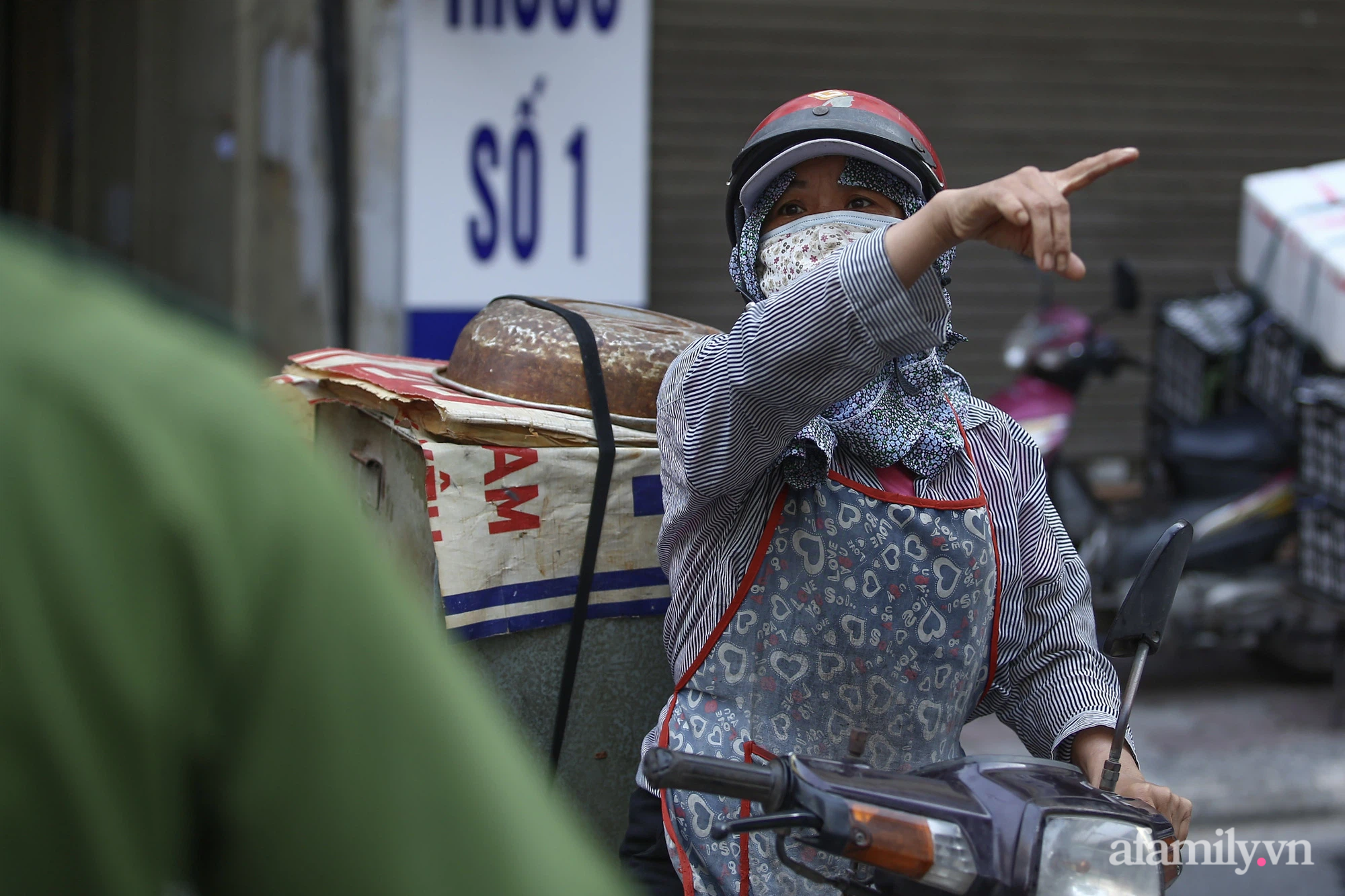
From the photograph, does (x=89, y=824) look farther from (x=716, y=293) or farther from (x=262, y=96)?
(x=262, y=96)

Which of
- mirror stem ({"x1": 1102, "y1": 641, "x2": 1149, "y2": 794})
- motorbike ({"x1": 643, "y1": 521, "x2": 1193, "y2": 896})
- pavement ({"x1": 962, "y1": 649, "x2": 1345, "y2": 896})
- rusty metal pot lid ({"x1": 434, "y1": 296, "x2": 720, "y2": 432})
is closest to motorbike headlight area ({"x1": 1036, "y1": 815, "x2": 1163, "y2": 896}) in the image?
motorbike ({"x1": 643, "y1": 521, "x2": 1193, "y2": 896})

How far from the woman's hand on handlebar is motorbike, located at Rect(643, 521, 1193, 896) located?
492mm

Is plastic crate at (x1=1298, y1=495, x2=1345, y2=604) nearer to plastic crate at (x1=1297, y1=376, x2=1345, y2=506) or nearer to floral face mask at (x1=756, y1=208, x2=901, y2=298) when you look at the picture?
plastic crate at (x1=1297, y1=376, x2=1345, y2=506)

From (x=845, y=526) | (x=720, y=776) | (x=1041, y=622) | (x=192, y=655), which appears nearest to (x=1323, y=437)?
(x=1041, y=622)

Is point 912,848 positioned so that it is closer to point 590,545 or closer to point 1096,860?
point 1096,860

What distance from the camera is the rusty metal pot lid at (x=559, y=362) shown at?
1806mm

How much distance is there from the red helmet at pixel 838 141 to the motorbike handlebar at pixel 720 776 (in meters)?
0.80

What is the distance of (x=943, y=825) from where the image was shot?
45.6 inches

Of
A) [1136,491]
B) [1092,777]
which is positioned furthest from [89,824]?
[1136,491]

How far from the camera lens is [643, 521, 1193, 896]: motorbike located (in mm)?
1132

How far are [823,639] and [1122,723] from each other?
34 centimetres

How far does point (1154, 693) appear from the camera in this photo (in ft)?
17.5

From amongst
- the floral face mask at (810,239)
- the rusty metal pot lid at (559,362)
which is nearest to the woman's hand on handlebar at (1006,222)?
the floral face mask at (810,239)

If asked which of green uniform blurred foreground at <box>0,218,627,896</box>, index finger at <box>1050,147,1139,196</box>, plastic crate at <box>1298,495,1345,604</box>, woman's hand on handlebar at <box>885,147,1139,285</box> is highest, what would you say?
index finger at <box>1050,147,1139,196</box>
